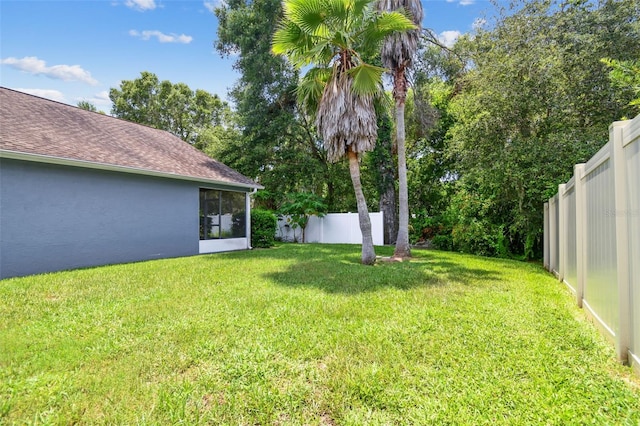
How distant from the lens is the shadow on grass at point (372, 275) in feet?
19.8

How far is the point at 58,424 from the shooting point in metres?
2.20

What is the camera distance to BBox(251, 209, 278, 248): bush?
13641 millimetres

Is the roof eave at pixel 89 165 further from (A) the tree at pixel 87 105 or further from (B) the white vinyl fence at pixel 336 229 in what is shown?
(A) the tree at pixel 87 105

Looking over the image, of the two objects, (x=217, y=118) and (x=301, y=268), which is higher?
(x=217, y=118)

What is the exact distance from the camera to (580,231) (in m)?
4.40

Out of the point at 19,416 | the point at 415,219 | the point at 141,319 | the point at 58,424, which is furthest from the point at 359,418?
the point at 415,219

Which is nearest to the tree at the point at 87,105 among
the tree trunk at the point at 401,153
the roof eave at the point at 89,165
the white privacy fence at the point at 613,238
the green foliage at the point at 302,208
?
the green foliage at the point at 302,208

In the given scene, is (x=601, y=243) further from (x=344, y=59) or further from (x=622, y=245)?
(x=344, y=59)

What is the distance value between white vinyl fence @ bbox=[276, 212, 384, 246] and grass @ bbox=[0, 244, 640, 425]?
8968 mm

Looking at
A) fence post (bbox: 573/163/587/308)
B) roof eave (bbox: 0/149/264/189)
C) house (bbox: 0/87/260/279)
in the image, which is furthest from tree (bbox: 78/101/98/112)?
fence post (bbox: 573/163/587/308)

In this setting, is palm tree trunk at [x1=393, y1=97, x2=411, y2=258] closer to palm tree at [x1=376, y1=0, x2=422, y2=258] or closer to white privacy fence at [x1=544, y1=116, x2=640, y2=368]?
palm tree at [x1=376, y1=0, x2=422, y2=258]

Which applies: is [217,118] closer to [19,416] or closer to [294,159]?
[294,159]

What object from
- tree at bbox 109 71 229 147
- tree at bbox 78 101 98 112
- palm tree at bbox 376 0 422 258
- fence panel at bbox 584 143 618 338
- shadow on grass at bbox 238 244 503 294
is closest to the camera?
fence panel at bbox 584 143 618 338

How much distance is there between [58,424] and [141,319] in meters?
2.08
